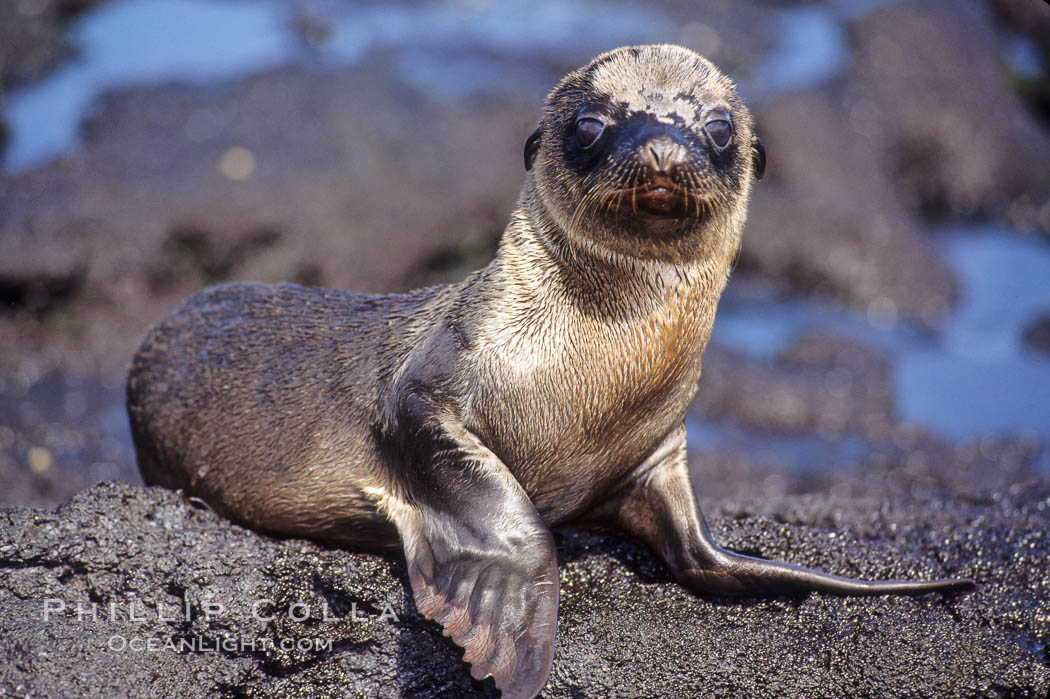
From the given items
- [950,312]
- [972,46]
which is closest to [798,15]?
[972,46]

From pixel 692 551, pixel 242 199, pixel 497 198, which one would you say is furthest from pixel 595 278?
pixel 497 198

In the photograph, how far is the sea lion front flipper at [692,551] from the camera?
546 cm

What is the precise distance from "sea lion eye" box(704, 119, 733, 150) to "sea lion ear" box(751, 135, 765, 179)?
408 millimetres

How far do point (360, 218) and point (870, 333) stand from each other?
6915 millimetres

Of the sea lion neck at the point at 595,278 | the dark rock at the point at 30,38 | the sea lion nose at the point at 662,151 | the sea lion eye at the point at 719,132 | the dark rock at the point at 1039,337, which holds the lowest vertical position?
the dark rock at the point at 1039,337

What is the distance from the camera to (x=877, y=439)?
1261 cm

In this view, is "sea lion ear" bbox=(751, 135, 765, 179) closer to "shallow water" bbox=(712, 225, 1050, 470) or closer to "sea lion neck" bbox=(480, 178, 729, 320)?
"sea lion neck" bbox=(480, 178, 729, 320)

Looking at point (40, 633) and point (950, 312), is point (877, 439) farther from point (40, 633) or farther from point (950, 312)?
point (40, 633)

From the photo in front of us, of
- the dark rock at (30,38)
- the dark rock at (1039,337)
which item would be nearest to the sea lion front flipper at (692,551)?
the dark rock at (1039,337)

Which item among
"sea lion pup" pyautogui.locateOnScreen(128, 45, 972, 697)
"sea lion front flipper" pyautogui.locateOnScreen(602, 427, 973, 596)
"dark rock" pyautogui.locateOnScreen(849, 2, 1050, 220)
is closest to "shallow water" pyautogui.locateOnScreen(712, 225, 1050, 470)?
"dark rock" pyautogui.locateOnScreen(849, 2, 1050, 220)

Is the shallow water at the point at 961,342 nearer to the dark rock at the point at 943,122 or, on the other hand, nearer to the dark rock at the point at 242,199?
the dark rock at the point at 943,122

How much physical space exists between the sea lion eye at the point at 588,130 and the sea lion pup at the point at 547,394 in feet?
0.04

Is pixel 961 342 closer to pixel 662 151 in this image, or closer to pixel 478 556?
pixel 662 151

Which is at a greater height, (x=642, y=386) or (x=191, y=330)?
(x=642, y=386)
